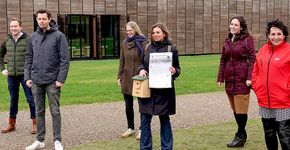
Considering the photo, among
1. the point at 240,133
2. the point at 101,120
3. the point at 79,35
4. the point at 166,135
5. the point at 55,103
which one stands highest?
the point at 79,35

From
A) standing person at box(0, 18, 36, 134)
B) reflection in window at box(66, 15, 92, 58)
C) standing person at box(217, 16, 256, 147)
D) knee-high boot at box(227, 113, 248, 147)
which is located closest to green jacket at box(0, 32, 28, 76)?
standing person at box(0, 18, 36, 134)

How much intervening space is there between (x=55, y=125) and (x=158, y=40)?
1.97 meters

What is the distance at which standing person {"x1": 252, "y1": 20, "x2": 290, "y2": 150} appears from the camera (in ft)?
17.7

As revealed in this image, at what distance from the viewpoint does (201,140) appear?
7344mm

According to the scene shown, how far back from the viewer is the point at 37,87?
669 centimetres

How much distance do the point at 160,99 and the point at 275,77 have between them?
149cm

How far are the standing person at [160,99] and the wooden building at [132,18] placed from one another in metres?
21.3

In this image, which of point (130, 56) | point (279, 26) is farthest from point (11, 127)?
point (279, 26)

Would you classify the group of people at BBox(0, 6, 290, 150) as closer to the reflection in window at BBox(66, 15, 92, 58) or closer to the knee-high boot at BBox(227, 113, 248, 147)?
the knee-high boot at BBox(227, 113, 248, 147)

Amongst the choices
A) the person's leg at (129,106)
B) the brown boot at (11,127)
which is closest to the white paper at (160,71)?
the person's leg at (129,106)

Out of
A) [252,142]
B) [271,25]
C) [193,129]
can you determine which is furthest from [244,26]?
[193,129]

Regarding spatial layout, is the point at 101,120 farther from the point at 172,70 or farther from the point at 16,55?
the point at 172,70

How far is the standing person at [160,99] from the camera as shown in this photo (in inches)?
239

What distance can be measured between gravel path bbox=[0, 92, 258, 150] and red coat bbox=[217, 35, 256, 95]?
2.19m
